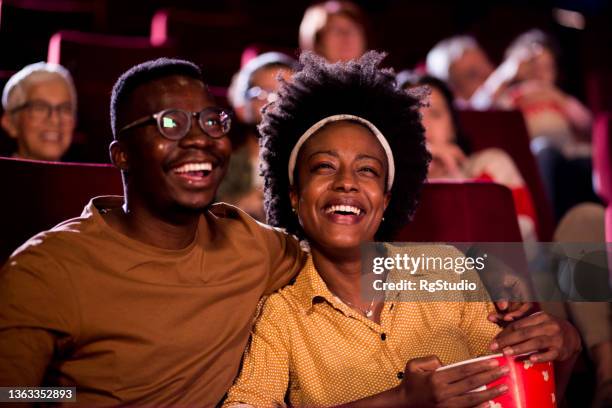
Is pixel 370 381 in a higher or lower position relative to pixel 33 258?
lower

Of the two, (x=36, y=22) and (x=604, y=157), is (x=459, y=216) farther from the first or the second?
(x=36, y=22)

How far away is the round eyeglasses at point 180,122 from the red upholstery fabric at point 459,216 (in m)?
0.57

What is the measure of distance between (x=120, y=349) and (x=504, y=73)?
232 cm

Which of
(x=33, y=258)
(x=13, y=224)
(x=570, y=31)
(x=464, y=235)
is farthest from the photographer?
(x=570, y=31)

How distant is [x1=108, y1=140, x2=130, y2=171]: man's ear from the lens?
123 centimetres

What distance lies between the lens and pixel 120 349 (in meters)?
1.13

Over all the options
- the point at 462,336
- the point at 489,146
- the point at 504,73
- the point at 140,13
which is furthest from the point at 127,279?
the point at 140,13

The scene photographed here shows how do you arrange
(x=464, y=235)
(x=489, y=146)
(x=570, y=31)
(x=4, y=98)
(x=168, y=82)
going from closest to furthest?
(x=168, y=82) → (x=464, y=235) → (x=4, y=98) → (x=489, y=146) → (x=570, y=31)

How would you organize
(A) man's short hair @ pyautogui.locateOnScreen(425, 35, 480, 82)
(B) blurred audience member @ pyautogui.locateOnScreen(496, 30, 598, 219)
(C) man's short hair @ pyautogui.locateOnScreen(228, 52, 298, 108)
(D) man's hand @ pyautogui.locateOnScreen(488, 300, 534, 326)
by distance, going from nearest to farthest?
(D) man's hand @ pyautogui.locateOnScreen(488, 300, 534, 326), (C) man's short hair @ pyautogui.locateOnScreen(228, 52, 298, 108), (B) blurred audience member @ pyautogui.locateOnScreen(496, 30, 598, 219), (A) man's short hair @ pyautogui.locateOnScreen(425, 35, 480, 82)

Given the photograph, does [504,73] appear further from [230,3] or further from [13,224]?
[13,224]

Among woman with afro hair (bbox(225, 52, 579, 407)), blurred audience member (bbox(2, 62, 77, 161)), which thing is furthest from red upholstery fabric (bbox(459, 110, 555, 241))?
blurred audience member (bbox(2, 62, 77, 161))

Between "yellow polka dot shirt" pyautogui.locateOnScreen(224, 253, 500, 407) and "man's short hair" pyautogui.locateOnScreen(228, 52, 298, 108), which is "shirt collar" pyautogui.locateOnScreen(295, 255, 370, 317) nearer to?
"yellow polka dot shirt" pyautogui.locateOnScreen(224, 253, 500, 407)

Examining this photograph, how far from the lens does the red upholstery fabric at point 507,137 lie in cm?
248

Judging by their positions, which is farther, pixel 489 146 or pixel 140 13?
pixel 140 13
